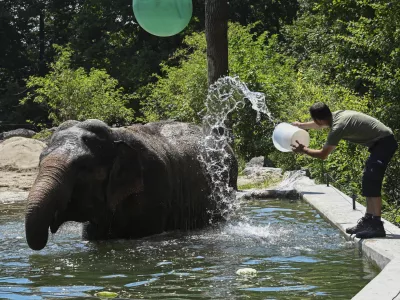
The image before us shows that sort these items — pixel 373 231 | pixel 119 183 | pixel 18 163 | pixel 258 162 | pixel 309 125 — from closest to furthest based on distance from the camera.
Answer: pixel 373 231
pixel 309 125
pixel 119 183
pixel 258 162
pixel 18 163

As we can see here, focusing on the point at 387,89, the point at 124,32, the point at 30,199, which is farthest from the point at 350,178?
the point at 124,32

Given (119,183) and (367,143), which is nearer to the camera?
(367,143)

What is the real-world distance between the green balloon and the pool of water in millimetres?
2814

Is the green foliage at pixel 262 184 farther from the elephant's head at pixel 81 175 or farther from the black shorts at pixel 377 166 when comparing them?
the black shorts at pixel 377 166

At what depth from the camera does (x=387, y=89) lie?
15836 millimetres

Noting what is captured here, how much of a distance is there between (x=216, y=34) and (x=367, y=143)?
9.14 m

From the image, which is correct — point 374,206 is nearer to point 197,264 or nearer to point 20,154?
point 197,264

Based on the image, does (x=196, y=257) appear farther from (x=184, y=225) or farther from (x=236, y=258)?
(x=184, y=225)

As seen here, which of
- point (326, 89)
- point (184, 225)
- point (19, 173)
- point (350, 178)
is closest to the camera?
point (184, 225)

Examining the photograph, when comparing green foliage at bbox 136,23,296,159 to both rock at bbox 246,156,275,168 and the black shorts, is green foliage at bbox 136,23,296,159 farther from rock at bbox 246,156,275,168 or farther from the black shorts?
→ the black shorts

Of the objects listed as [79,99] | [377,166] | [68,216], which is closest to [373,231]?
[377,166]

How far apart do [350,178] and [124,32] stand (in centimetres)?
3631

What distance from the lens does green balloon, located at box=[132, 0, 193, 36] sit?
1062 centimetres

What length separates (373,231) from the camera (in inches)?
351
